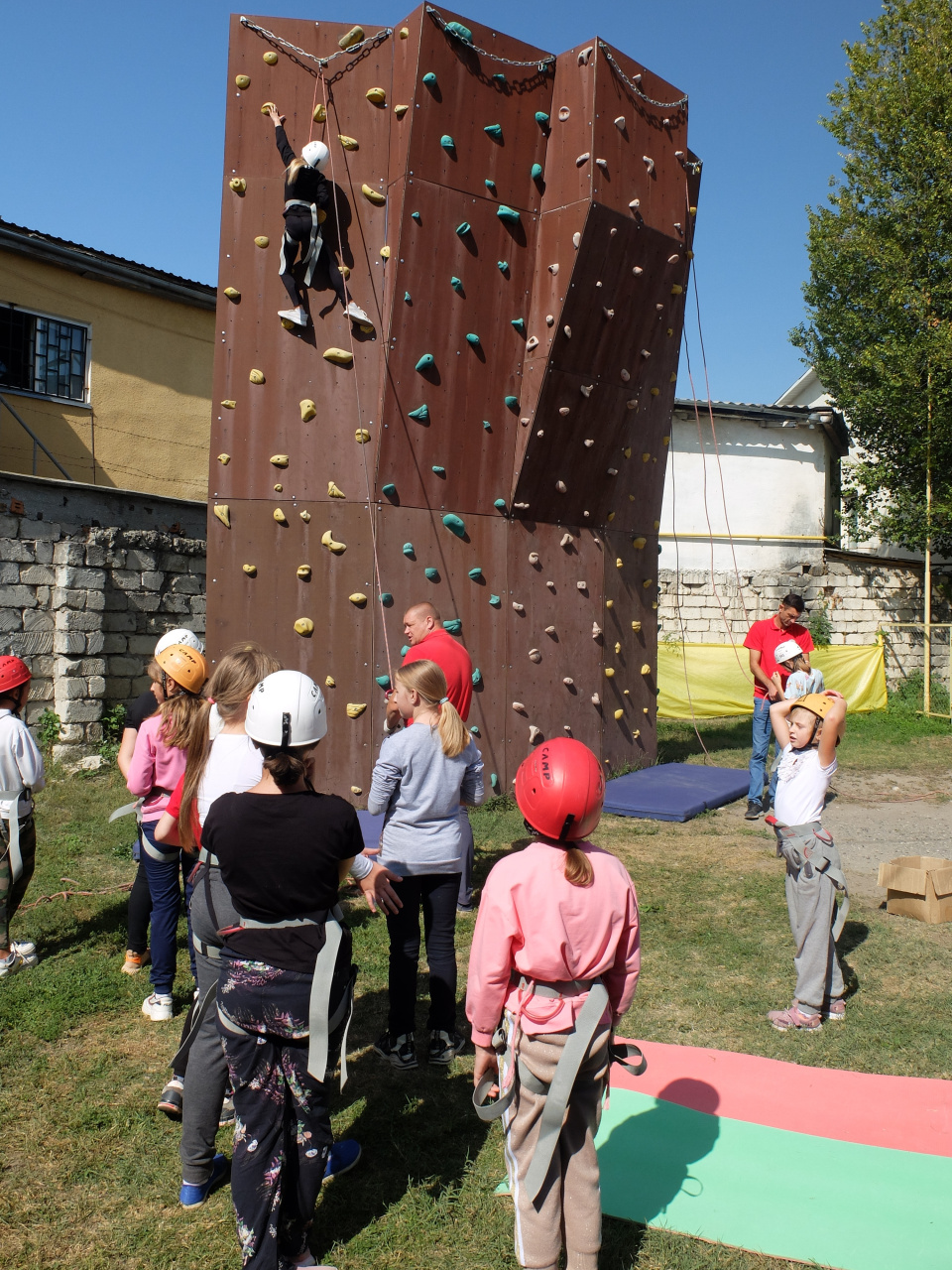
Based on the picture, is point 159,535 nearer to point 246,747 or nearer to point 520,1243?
point 246,747

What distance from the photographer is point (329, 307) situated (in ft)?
27.0

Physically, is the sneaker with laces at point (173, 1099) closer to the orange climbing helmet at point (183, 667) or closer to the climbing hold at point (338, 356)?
the orange climbing helmet at point (183, 667)

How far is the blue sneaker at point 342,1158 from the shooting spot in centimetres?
347

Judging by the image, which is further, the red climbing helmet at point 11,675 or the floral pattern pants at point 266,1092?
the red climbing helmet at point 11,675

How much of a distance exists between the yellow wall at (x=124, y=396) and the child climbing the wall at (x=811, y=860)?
12180mm

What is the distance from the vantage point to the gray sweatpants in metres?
3.19

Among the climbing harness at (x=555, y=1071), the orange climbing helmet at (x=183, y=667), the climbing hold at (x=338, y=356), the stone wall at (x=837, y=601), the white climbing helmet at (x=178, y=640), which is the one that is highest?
the climbing hold at (x=338, y=356)

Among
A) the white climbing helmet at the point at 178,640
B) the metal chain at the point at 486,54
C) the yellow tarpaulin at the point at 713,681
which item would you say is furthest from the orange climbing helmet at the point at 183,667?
the yellow tarpaulin at the point at 713,681

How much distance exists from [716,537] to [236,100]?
49.1 ft

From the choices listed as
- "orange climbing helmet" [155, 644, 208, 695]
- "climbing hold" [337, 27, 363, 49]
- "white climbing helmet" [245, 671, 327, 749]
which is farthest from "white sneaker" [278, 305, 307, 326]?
"white climbing helmet" [245, 671, 327, 749]

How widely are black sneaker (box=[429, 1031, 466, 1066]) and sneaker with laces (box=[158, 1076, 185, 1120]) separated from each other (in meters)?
1.10

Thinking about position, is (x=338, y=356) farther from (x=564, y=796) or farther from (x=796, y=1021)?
(x=564, y=796)

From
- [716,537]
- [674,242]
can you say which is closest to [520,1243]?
[674,242]

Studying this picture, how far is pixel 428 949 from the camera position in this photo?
430 cm
